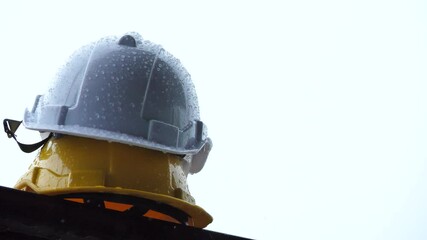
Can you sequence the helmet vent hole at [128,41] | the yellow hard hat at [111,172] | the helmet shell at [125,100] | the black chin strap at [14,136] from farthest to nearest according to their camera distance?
1. the helmet vent hole at [128,41]
2. the black chin strap at [14,136]
3. the helmet shell at [125,100]
4. the yellow hard hat at [111,172]

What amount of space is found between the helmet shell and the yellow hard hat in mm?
84

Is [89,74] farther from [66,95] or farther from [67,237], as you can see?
[67,237]

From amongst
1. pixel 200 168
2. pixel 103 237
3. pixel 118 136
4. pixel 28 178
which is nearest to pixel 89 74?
pixel 118 136

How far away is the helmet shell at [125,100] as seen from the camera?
263cm

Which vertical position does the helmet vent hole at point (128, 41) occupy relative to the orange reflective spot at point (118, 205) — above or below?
above

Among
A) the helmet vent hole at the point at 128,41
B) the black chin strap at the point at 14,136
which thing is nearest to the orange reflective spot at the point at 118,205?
the black chin strap at the point at 14,136

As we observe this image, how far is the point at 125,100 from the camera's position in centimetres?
269

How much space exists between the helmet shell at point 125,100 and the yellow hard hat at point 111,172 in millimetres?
84

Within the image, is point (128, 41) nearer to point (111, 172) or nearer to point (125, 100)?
point (125, 100)

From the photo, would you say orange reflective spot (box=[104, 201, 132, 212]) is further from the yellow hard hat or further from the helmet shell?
the helmet shell

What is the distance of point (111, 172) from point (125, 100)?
388 mm

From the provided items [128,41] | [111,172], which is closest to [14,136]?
[111,172]

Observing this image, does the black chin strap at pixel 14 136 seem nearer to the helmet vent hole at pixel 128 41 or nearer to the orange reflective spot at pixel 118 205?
the orange reflective spot at pixel 118 205

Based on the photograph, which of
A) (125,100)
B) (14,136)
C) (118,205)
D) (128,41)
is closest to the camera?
(118,205)
